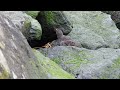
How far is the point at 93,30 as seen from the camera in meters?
9.51

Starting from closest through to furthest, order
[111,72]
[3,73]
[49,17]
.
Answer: [3,73] → [111,72] → [49,17]

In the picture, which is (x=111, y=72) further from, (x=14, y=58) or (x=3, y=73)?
(x=3, y=73)

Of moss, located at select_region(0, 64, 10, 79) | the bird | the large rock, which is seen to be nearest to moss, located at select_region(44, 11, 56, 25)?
the bird

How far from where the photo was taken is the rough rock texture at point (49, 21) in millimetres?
7836

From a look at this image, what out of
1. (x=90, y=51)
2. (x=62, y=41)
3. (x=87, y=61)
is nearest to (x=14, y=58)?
(x=87, y=61)

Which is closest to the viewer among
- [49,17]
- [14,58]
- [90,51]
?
[14,58]

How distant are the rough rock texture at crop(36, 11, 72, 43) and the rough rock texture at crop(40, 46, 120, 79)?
0.78 metres

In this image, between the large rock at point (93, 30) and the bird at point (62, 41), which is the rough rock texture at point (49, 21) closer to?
the bird at point (62, 41)

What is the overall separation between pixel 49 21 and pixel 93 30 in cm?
214

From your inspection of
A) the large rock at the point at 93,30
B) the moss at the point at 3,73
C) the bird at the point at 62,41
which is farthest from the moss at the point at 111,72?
the moss at the point at 3,73

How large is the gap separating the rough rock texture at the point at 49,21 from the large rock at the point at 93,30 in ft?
2.56

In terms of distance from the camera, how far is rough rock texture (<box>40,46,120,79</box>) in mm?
6211

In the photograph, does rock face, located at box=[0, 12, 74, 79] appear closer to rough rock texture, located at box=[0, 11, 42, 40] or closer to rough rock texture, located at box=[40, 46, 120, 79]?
rough rock texture, located at box=[40, 46, 120, 79]
